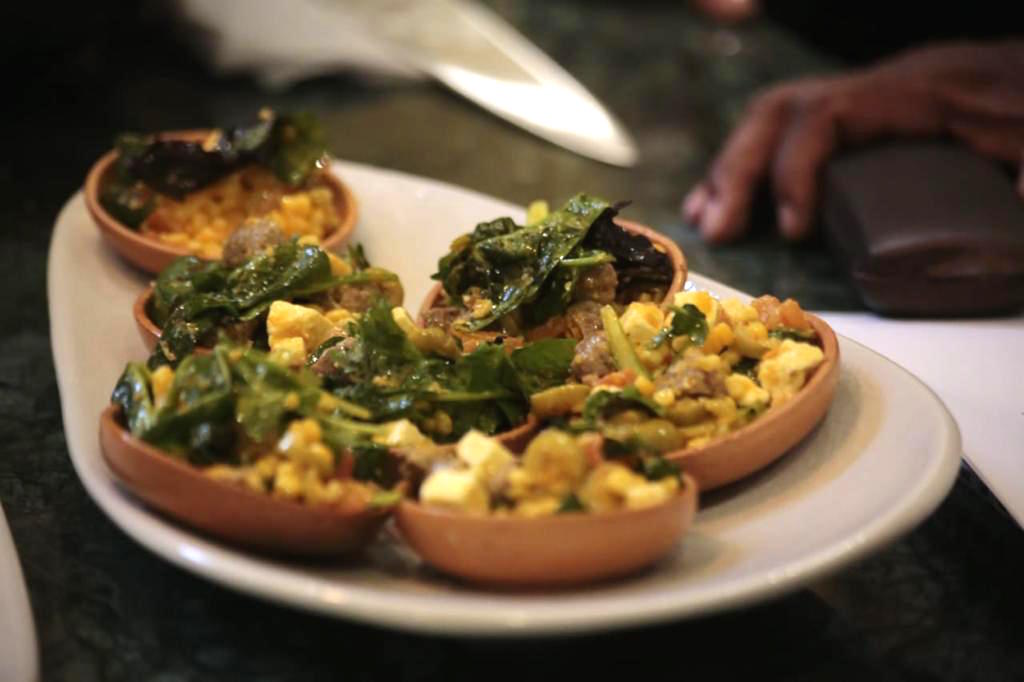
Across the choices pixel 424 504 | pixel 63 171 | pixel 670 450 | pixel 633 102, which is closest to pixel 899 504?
pixel 670 450

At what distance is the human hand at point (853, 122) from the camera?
2.48 meters

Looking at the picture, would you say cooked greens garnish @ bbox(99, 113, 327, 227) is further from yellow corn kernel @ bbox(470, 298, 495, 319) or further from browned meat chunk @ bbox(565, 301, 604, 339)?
browned meat chunk @ bbox(565, 301, 604, 339)

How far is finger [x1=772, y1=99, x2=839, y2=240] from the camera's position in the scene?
2.48 metres

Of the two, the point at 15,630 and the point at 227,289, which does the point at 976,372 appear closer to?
the point at 227,289

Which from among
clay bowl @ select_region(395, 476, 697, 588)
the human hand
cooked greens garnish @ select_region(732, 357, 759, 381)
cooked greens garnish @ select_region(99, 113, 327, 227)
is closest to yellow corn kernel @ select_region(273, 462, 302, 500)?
clay bowl @ select_region(395, 476, 697, 588)

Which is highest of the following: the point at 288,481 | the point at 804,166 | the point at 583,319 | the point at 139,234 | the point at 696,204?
the point at 288,481

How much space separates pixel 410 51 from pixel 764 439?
92.3 inches

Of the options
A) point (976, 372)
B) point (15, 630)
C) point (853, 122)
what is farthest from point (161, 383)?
point (853, 122)

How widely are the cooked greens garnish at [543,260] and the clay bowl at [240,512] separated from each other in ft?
1.58

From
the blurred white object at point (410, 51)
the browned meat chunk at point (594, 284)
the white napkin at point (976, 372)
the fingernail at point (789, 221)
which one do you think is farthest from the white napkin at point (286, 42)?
the browned meat chunk at point (594, 284)

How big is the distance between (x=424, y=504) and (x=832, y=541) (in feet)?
1.34

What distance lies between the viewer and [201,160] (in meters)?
2.04

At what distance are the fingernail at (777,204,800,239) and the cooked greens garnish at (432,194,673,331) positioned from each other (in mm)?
862

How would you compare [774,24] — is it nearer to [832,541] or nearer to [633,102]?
[633,102]
